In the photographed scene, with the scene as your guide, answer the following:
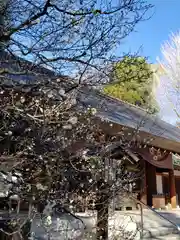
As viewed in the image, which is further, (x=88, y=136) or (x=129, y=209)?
(x=129, y=209)

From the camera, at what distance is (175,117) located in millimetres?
18641

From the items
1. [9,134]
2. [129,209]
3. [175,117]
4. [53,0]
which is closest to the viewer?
[9,134]

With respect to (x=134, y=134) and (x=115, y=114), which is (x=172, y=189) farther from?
(x=134, y=134)

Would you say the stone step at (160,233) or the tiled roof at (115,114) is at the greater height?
the tiled roof at (115,114)

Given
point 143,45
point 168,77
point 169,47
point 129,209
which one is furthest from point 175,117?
point 143,45

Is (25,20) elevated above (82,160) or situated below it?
above

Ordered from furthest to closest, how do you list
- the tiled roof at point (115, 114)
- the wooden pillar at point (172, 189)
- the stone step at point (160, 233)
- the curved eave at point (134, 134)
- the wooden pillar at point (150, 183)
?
the wooden pillar at point (172, 189) < the wooden pillar at point (150, 183) < the stone step at point (160, 233) < the curved eave at point (134, 134) < the tiled roof at point (115, 114)

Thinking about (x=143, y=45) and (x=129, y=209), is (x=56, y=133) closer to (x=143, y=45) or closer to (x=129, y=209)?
(x=143, y=45)

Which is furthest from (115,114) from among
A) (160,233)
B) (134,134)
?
(134,134)

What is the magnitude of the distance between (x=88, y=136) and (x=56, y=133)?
52cm

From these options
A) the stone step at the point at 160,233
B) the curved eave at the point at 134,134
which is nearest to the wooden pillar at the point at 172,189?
the curved eave at the point at 134,134

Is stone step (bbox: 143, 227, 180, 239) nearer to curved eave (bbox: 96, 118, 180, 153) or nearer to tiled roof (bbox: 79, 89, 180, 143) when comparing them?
curved eave (bbox: 96, 118, 180, 153)

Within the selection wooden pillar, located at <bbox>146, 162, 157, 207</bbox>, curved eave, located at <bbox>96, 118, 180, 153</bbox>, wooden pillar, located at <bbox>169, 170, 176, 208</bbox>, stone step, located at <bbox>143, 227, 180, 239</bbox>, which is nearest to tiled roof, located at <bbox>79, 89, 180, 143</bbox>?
curved eave, located at <bbox>96, 118, 180, 153</bbox>

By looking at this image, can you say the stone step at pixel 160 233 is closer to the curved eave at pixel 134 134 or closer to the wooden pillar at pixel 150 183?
the curved eave at pixel 134 134
